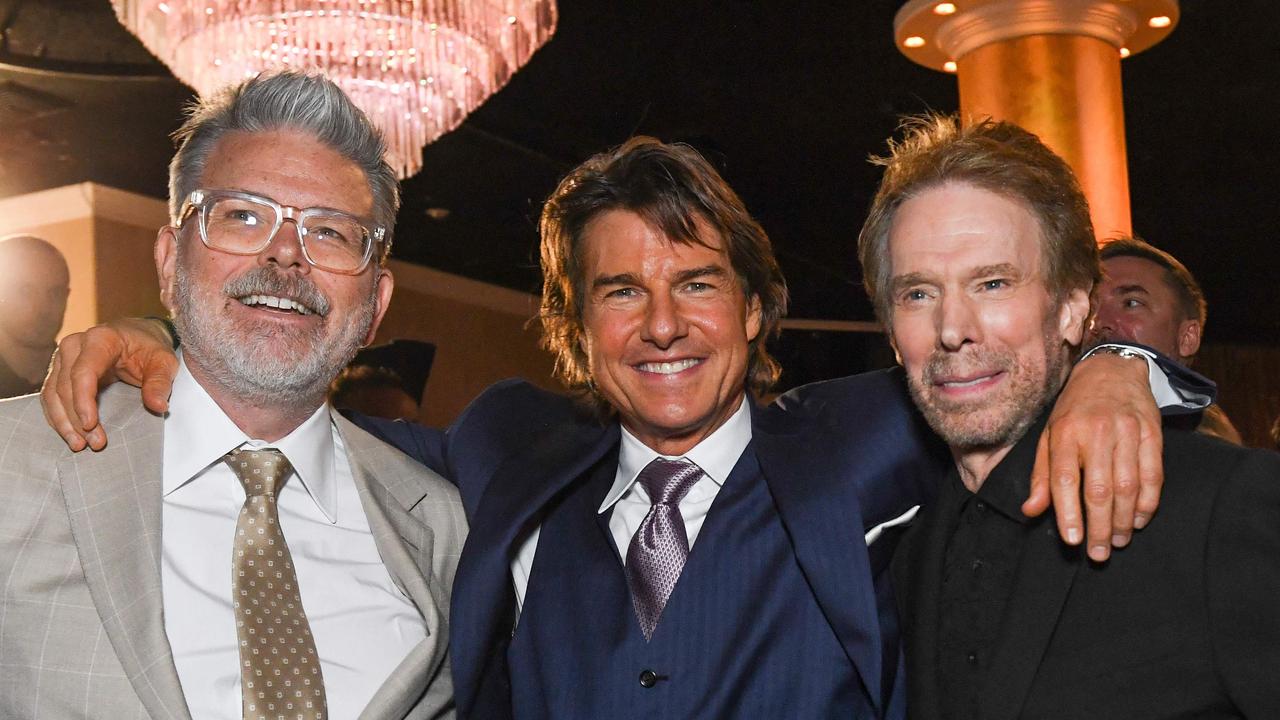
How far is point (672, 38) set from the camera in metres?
5.57

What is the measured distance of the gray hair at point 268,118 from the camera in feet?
6.88

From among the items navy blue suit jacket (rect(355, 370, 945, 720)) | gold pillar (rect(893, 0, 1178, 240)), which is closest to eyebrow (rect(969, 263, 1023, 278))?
navy blue suit jacket (rect(355, 370, 945, 720))

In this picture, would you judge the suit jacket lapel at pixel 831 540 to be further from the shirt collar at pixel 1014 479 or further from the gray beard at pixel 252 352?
the gray beard at pixel 252 352

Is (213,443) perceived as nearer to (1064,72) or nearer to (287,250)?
(287,250)

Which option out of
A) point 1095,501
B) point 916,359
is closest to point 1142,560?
point 1095,501

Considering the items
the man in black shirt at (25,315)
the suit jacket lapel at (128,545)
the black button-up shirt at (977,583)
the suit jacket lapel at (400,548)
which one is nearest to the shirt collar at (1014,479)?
the black button-up shirt at (977,583)

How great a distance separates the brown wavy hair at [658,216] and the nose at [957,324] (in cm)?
55

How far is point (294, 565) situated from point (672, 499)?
2.20 ft

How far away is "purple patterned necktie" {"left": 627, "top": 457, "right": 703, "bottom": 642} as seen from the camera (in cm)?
209

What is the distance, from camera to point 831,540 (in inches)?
77.0

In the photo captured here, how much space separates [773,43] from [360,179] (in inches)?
154

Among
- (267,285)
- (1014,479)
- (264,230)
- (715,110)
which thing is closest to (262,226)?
(264,230)

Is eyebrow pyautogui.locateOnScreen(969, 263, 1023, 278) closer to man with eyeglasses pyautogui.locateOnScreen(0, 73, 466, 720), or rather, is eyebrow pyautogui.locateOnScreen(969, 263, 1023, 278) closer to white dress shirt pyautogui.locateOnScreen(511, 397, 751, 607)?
white dress shirt pyautogui.locateOnScreen(511, 397, 751, 607)

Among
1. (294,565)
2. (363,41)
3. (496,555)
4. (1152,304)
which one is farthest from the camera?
(363,41)
